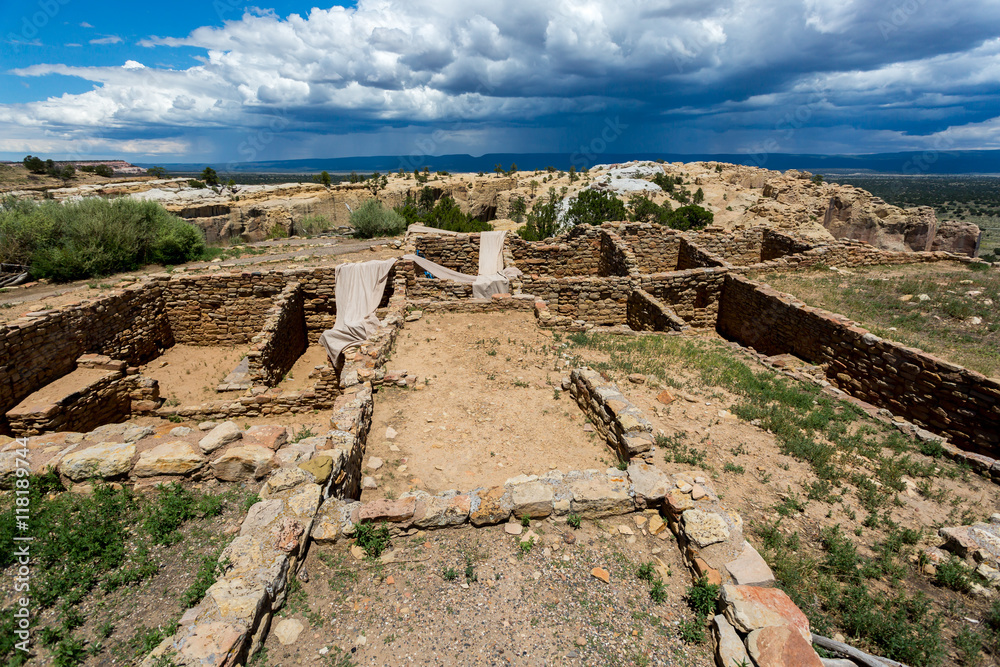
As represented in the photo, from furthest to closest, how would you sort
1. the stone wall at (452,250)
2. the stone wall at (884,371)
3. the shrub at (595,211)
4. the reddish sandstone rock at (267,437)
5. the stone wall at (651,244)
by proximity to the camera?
the shrub at (595,211) → the stone wall at (651,244) → the stone wall at (452,250) → the stone wall at (884,371) → the reddish sandstone rock at (267,437)

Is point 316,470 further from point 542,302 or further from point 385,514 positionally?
point 542,302

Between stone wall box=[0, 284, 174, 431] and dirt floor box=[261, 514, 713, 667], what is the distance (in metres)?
8.94

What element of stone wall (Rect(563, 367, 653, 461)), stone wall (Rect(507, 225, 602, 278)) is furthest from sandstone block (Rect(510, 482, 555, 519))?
stone wall (Rect(507, 225, 602, 278))

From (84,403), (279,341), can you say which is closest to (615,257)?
(279,341)

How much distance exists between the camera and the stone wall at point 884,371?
22.5 feet

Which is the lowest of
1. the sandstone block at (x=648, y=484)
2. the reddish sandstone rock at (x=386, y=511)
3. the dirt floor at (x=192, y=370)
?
the dirt floor at (x=192, y=370)

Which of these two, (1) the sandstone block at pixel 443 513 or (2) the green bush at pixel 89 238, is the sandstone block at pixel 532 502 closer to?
(1) the sandstone block at pixel 443 513

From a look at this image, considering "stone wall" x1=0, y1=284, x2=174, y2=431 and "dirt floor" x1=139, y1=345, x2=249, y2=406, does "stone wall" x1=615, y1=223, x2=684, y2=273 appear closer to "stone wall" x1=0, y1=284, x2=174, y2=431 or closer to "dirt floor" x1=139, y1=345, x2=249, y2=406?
"dirt floor" x1=139, y1=345, x2=249, y2=406

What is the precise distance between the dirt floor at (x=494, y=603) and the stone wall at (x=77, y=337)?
8936 millimetres

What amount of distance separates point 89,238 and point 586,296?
51.2 feet

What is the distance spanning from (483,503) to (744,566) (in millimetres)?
2641

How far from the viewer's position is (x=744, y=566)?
4.23 meters

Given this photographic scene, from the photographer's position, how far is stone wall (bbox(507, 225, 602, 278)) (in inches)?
674

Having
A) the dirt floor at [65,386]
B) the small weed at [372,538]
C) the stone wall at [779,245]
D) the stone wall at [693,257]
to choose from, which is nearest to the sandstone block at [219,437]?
the small weed at [372,538]
